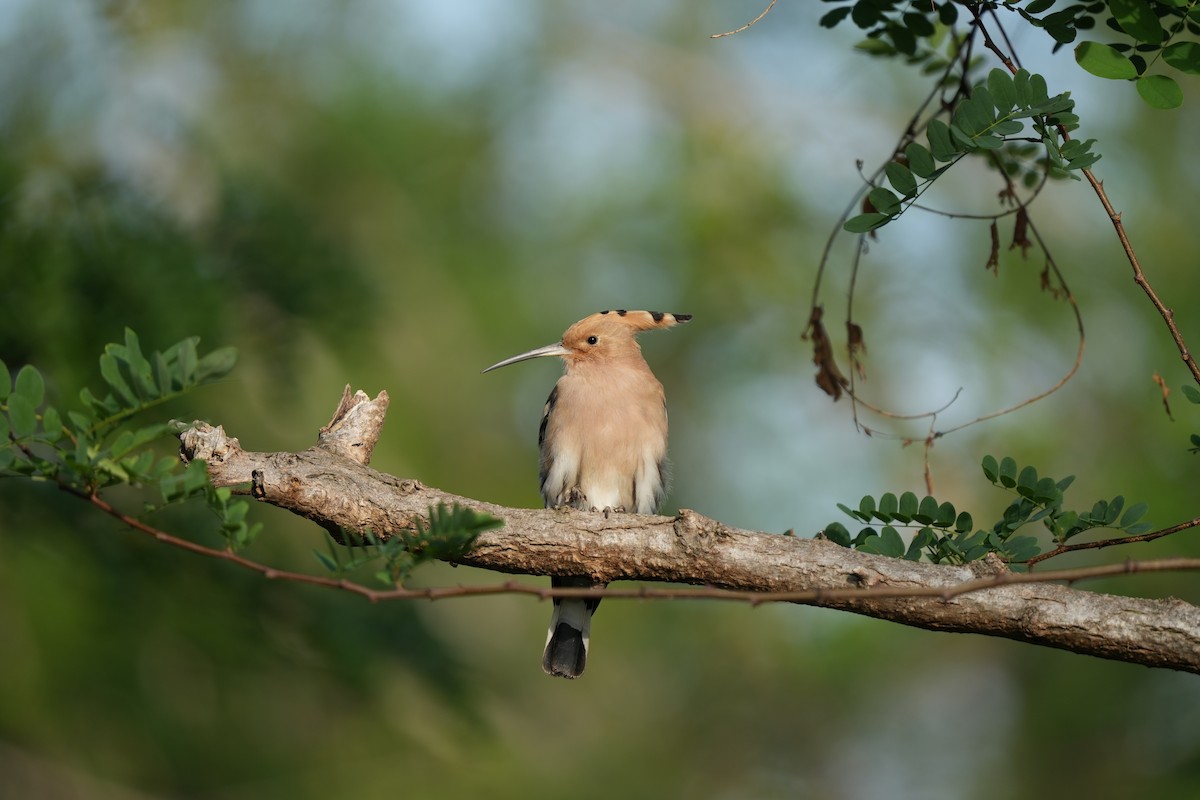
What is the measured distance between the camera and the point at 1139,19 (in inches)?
122

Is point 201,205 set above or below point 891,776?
above

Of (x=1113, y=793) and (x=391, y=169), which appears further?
(x=391, y=169)

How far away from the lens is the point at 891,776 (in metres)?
13.4

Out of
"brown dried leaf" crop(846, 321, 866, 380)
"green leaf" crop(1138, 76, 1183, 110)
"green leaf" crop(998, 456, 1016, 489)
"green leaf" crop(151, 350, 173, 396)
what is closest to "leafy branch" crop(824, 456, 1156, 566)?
"green leaf" crop(998, 456, 1016, 489)

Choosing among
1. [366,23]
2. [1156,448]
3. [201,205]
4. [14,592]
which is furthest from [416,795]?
[366,23]

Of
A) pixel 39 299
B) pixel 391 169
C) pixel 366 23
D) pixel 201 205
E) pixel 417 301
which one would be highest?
pixel 366 23

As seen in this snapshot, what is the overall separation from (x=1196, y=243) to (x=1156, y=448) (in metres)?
2.47

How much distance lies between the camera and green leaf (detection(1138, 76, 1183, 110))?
317cm

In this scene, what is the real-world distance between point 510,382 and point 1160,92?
32.7 feet

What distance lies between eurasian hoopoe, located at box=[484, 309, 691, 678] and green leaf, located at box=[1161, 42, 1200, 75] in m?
2.66

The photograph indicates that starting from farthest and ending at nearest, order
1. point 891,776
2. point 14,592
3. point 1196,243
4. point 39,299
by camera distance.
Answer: point 891,776 < point 1196,243 < point 14,592 < point 39,299

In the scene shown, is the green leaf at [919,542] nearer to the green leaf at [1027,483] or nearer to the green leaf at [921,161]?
the green leaf at [1027,483]

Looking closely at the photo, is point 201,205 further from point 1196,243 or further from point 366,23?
point 1196,243

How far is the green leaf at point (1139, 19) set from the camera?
10.1ft
